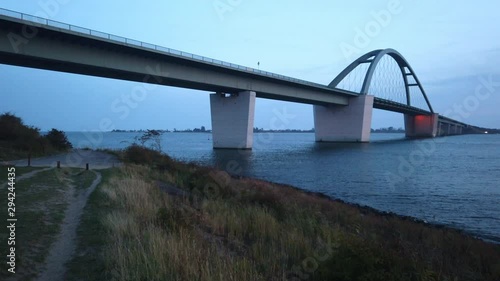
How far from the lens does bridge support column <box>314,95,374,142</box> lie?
96.5 meters

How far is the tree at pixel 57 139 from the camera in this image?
40.8 m

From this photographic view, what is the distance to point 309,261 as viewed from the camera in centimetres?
723

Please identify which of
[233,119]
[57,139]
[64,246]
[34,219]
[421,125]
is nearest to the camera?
[64,246]

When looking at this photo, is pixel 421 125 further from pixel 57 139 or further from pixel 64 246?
pixel 64 246

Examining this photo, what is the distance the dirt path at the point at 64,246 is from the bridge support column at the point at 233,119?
54526 millimetres

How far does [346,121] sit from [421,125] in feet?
211

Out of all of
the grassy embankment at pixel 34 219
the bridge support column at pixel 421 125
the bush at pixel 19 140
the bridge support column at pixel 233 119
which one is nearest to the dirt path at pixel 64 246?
the grassy embankment at pixel 34 219

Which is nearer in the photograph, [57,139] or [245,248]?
[245,248]

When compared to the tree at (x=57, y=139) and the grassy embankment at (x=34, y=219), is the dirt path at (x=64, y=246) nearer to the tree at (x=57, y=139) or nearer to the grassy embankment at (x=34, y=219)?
the grassy embankment at (x=34, y=219)

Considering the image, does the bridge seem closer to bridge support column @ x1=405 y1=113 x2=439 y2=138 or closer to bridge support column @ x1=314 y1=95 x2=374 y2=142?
bridge support column @ x1=314 y1=95 x2=374 y2=142

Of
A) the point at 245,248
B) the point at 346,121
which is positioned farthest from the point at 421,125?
the point at 245,248

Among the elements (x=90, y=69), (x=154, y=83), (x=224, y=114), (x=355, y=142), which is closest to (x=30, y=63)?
(x=90, y=69)

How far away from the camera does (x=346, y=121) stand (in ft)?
328

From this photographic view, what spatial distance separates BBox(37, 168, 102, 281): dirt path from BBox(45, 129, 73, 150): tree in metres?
32.0
